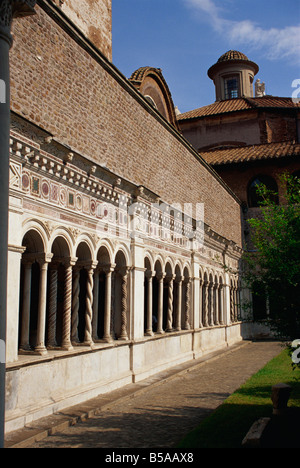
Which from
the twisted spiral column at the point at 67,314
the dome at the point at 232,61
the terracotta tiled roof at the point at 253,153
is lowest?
the twisted spiral column at the point at 67,314

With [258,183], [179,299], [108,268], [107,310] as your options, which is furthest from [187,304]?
[258,183]

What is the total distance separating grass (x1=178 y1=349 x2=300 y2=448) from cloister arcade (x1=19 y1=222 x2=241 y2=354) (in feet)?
5.17

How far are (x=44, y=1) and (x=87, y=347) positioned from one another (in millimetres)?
5906

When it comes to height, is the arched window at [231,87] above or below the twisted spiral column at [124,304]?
above

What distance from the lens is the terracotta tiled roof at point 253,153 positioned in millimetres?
24500

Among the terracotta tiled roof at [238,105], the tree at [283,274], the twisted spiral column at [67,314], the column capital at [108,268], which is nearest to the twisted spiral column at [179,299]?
the column capital at [108,268]

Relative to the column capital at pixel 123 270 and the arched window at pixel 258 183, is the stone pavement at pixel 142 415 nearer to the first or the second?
the column capital at pixel 123 270

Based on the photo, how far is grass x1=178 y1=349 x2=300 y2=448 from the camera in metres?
5.92

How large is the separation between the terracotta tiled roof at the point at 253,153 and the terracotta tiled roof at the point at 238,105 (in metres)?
4.07

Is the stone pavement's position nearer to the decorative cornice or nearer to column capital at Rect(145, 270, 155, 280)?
column capital at Rect(145, 270, 155, 280)

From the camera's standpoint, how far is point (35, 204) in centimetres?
727

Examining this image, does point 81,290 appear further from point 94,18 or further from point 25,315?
point 94,18
